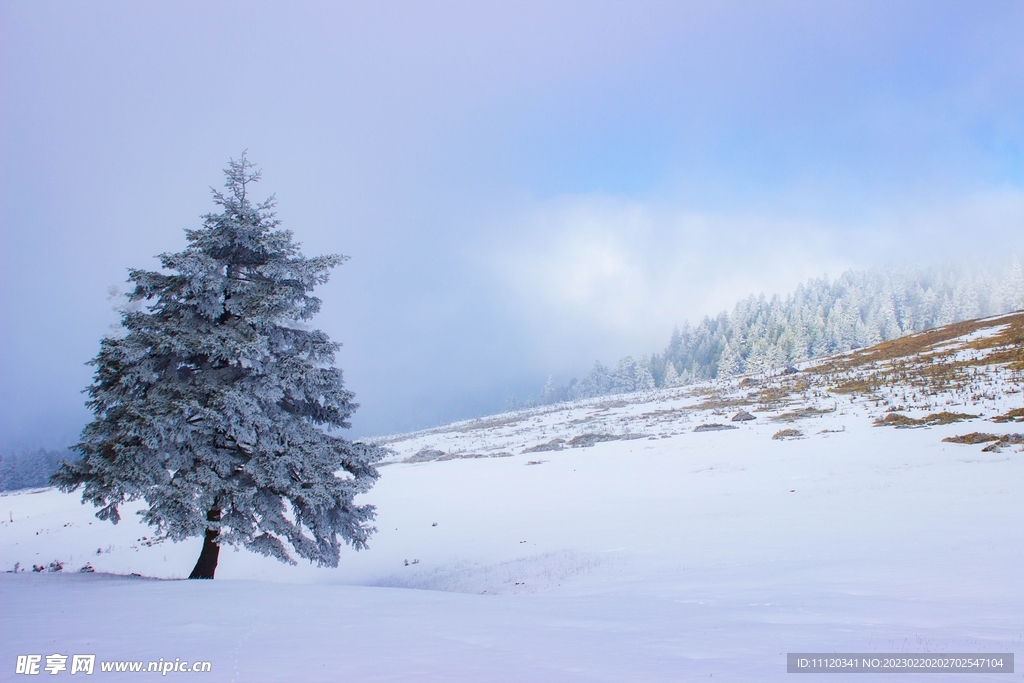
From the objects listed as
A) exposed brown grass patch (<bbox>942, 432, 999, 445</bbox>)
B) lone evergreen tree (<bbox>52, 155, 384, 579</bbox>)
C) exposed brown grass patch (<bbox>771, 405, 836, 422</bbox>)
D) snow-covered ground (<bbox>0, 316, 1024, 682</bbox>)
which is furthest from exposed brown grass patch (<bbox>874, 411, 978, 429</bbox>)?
lone evergreen tree (<bbox>52, 155, 384, 579</bbox>)

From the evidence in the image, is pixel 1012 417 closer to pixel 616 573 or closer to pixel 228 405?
pixel 616 573

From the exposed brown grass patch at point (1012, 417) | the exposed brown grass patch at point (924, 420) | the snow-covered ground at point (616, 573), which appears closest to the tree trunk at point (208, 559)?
the snow-covered ground at point (616, 573)

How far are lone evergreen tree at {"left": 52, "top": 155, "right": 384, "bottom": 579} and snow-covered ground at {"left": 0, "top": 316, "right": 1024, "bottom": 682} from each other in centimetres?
151

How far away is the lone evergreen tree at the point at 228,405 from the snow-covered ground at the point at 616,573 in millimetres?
1509

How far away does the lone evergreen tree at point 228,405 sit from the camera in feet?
31.3

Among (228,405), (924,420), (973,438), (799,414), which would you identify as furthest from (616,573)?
A: (799,414)

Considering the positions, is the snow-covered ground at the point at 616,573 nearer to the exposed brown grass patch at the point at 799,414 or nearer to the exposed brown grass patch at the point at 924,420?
the exposed brown grass patch at the point at 924,420

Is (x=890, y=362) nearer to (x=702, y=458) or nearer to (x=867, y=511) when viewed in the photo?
(x=702, y=458)

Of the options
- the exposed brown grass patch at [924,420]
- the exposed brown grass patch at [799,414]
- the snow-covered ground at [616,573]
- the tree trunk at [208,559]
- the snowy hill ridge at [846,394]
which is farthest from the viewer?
the exposed brown grass patch at [799,414]

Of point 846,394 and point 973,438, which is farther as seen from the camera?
point 846,394

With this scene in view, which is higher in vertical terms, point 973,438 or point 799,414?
point 799,414

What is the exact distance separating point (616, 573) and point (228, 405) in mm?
8000

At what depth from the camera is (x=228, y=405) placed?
9641 millimetres

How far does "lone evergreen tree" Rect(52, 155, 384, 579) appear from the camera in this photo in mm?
9531
